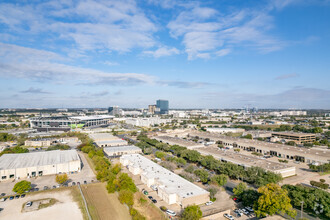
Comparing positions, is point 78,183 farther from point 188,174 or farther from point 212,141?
point 212,141

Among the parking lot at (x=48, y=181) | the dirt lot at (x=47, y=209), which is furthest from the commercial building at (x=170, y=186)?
the dirt lot at (x=47, y=209)

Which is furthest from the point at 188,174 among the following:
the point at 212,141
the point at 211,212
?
the point at 212,141

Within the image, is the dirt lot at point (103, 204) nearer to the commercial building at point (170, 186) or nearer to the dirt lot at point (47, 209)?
the dirt lot at point (47, 209)

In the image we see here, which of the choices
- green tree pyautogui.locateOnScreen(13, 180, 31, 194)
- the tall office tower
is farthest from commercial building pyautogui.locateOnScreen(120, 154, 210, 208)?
the tall office tower

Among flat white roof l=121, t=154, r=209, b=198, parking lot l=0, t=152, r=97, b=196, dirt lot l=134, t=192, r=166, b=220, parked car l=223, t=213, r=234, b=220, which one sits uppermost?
flat white roof l=121, t=154, r=209, b=198

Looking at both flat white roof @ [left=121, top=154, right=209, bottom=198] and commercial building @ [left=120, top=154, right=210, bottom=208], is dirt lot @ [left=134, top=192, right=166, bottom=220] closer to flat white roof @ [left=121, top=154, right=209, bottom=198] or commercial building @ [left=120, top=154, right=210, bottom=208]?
commercial building @ [left=120, top=154, right=210, bottom=208]

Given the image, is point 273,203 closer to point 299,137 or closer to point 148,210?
point 148,210

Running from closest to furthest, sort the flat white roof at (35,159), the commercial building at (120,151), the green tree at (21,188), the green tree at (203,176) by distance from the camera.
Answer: the green tree at (21,188) < the green tree at (203,176) < the flat white roof at (35,159) < the commercial building at (120,151)
